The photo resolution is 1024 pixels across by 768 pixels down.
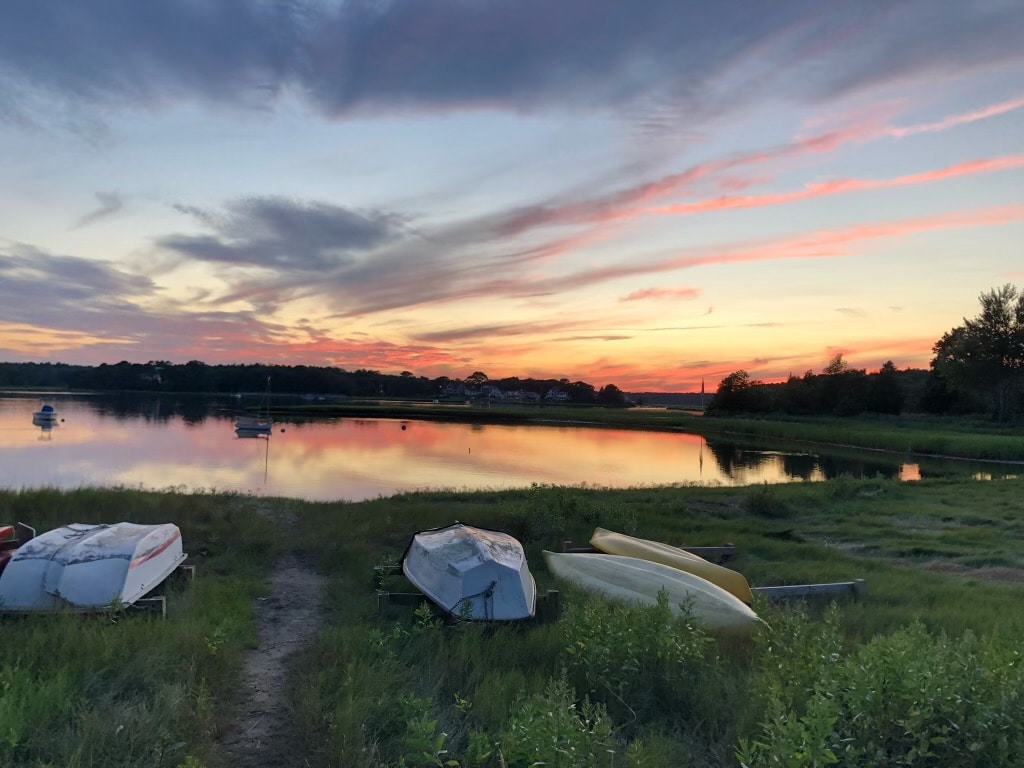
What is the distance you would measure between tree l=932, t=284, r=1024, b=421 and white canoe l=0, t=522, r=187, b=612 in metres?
62.7

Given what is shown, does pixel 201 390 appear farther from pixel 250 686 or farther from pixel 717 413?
pixel 250 686

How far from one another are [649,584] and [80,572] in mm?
5748

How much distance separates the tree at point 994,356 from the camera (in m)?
53.0

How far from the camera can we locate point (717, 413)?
291 feet

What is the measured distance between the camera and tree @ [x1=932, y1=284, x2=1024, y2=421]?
5303 cm

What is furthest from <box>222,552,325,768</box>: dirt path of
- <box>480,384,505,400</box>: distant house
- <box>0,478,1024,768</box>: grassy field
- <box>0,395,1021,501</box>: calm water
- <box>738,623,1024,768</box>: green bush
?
<box>480,384,505,400</box>: distant house

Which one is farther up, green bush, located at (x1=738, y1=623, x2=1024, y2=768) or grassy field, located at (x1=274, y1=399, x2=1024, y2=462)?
green bush, located at (x1=738, y1=623, x2=1024, y2=768)

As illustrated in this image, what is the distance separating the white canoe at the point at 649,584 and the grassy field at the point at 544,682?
384mm

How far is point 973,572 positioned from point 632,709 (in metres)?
8.00

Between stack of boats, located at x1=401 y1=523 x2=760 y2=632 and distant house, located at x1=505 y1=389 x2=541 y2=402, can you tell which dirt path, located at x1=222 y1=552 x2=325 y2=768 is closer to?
stack of boats, located at x1=401 y1=523 x2=760 y2=632

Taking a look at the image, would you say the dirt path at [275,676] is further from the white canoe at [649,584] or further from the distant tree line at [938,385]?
the distant tree line at [938,385]

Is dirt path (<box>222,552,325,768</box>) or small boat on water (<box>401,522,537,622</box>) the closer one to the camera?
dirt path (<box>222,552,325,768</box>)

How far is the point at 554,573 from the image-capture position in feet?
27.1

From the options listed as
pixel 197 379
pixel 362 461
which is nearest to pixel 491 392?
pixel 197 379
